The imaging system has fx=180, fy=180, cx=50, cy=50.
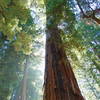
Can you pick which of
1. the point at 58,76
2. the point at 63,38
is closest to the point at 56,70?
the point at 58,76

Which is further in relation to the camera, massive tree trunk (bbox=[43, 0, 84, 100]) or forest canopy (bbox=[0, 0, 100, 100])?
forest canopy (bbox=[0, 0, 100, 100])

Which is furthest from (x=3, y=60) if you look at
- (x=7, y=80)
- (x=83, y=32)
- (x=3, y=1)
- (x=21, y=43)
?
(x=83, y=32)

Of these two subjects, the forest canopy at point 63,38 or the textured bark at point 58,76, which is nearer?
the textured bark at point 58,76

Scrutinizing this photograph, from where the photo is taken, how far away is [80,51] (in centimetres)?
453

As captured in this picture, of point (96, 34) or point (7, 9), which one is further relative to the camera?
point (7, 9)

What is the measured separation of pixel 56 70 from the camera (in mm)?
3631

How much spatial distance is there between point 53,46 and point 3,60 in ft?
20.8

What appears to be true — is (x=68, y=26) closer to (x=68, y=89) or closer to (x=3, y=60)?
(x=68, y=89)

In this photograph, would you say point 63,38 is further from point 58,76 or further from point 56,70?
point 58,76

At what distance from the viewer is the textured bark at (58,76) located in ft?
10.7

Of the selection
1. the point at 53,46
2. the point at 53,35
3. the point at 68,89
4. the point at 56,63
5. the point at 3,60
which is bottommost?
the point at 68,89

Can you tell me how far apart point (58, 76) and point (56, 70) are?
0.15 metres

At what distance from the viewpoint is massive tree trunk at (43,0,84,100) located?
3266 millimetres

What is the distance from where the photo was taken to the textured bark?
128 inches
